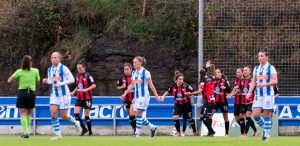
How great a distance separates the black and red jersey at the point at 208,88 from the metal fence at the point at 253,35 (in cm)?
418

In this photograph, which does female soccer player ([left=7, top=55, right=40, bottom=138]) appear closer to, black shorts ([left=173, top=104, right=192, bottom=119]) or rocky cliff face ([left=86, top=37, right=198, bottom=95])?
black shorts ([left=173, top=104, right=192, bottom=119])

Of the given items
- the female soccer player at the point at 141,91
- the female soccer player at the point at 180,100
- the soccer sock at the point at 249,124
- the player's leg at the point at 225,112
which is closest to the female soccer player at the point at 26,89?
the female soccer player at the point at 141,91

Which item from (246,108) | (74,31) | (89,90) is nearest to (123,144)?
(89,90)

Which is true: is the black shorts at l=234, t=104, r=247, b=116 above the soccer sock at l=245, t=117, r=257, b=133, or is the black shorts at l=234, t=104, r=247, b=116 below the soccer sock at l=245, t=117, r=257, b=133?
above

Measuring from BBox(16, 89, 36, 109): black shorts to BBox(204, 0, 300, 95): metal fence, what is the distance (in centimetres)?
998

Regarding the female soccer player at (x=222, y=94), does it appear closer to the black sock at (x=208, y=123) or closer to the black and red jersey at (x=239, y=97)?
the black and red jersey at (x=239, y=97)

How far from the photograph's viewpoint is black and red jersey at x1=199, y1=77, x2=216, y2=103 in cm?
2539

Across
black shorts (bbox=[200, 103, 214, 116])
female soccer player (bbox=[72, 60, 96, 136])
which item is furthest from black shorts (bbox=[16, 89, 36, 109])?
black shorts (bbox=[200, 103, 214, 116])

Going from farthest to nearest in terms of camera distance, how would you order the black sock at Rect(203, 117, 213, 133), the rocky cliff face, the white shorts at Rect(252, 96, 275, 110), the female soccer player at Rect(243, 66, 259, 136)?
the rocky cliff face, the black sock at Rect(203, 117, 213, 133), the female soccer player at Rect(243, 66, 259, 136), the white shorts at Rect(252, 96, 275, 110)

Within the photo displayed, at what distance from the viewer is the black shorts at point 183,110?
2587cm

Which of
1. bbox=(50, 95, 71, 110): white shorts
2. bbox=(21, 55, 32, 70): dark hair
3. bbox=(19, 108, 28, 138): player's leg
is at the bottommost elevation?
bbox=(19, 108, 28, 138): player's leg

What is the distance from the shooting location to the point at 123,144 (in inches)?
711

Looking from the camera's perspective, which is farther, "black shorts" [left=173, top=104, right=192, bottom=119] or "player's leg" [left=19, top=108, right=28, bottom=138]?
"black shorts" [left=173, top=104, right=192, bottom=119]

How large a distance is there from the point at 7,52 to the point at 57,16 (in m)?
2.62
